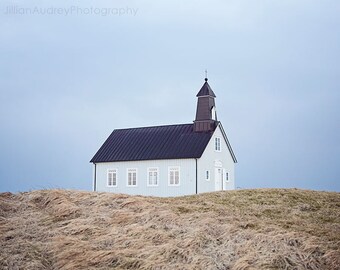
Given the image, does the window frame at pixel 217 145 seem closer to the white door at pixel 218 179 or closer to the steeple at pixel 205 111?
the steeple at pixel 205 111

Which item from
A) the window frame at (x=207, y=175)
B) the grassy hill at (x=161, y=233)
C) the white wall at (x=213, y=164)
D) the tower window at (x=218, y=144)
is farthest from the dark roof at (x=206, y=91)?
the grassy hill at (x=161, y=233)

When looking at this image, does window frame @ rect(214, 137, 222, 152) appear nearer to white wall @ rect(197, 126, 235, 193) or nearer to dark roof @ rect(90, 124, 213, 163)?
white wall @ rect(197, 126, 235, 193)

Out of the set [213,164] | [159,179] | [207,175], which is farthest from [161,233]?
[213,164]

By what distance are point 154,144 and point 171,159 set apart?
7.01ft

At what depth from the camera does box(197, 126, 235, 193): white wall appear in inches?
1158

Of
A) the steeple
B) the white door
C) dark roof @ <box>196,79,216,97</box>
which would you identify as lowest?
the white door

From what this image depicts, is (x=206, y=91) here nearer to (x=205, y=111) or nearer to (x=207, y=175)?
(x=205, y=111)

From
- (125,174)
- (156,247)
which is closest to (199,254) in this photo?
(156,247)

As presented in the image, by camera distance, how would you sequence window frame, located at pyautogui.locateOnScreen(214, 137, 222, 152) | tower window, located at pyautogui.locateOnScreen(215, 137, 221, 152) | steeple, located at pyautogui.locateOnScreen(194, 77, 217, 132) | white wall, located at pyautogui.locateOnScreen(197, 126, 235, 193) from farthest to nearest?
steeple, located at pyautogui.locateOnScreen(194, 77, 217, 132) → tower window, located at pyautogui.locateOnScreen(215, 137, 221, 152) → window frame, located at pyautogui.locateOnScreen(214, 137, 222, 152) → white wall, located at pyautogui.locateOnScreen(197, 126, 235, 193)

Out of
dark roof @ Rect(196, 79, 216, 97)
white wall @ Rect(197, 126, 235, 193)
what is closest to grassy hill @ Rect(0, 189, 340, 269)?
white wall @ Rect(197, 126, 235, 193)

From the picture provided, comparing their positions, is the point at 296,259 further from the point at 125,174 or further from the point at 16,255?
the point at 125,174

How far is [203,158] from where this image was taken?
29625mm

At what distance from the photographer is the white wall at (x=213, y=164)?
29.4 meters

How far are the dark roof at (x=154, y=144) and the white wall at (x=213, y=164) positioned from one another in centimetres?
66
